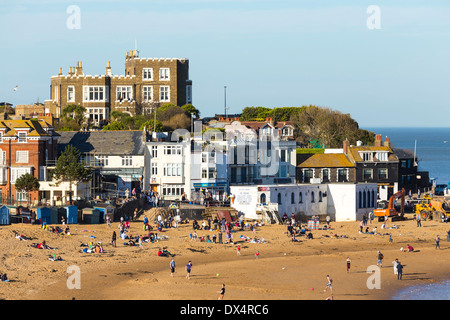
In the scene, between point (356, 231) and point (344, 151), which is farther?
point (344, 151)

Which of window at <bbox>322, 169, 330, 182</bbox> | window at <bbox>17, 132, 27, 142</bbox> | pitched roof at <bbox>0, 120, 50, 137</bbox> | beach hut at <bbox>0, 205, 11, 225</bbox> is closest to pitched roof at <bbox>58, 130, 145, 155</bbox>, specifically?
pitched roof at <bbox>0, 120, 50, 137</bbox>

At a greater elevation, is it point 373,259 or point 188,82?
point 188,82

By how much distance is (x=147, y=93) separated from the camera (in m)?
112

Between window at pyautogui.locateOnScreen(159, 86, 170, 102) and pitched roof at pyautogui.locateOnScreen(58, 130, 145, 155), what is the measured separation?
25.6 metres

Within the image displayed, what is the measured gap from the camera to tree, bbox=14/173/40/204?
74.1 meters

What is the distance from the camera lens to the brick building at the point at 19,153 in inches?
3041

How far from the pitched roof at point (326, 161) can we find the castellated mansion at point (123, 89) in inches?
1201

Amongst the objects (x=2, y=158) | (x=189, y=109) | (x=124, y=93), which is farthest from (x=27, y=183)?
(x=124, y=93)

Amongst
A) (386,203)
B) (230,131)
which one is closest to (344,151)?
(386,203)

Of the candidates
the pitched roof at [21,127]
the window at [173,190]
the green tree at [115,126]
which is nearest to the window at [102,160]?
the window at [173,190]
